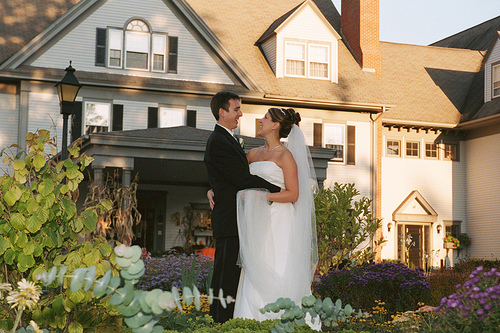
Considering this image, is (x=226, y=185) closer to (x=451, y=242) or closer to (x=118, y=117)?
(x=118, y=117)

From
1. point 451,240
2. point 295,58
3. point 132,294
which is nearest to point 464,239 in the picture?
point 451,240

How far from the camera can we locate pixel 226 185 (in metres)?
5.69

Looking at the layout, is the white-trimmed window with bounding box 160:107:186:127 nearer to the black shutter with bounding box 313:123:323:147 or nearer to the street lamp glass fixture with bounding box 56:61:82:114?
the black shutter with bounding box 313:123:323:147

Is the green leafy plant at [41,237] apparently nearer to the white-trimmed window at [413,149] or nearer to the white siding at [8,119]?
the white siding at [8,119]

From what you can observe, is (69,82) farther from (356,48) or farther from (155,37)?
(356,48)

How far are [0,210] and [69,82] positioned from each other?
7.77m

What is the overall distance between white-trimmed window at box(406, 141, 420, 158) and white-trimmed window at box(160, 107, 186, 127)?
33.2 feet

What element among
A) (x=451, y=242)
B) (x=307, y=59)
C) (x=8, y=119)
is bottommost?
(x=451, y=242)

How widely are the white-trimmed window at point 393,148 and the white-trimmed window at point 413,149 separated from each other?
16.9 inches

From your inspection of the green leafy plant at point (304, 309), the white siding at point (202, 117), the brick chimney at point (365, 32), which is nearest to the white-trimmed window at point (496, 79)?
the brick chimney at point (365, 32)

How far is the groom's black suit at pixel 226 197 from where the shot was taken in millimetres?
5566

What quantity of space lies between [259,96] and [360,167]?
5219 mm

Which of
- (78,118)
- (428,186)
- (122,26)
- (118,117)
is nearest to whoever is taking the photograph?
(78,118)

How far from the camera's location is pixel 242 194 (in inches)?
224
